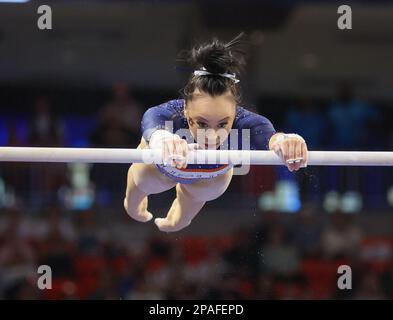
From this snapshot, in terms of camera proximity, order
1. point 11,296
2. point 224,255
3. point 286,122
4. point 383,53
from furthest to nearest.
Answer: point 383,53 → point 286,122 → point 224,255 → point 11,296

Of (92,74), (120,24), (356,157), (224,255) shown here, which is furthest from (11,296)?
(356,157)

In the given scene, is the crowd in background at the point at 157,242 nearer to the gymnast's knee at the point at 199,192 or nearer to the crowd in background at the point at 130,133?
the crowd in background at the point at 130,133

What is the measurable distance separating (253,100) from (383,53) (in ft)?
5.26

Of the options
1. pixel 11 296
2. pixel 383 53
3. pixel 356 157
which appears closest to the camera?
pixel 356 157

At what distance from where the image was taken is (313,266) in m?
6.26

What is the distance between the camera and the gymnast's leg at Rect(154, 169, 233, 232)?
3551 millimetres

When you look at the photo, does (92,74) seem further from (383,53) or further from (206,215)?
(383,53)

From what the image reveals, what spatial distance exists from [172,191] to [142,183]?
2.41m

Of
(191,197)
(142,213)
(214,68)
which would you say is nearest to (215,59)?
(214,68)

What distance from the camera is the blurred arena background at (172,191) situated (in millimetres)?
6051

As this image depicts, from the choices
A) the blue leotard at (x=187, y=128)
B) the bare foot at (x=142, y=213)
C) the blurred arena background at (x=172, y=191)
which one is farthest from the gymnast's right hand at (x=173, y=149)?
the blurred arena background at (x=172, y=191)

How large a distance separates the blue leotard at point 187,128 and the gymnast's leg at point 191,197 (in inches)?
5.1

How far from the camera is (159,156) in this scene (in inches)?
115

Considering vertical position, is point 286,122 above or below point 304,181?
above
